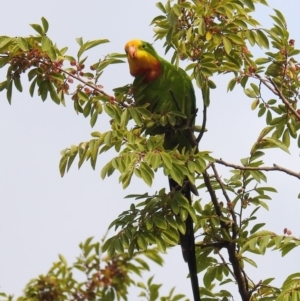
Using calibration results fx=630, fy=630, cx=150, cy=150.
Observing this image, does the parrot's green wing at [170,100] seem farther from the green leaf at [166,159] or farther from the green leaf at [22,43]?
the green leaf at [22,43]

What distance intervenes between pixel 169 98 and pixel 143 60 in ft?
1.20

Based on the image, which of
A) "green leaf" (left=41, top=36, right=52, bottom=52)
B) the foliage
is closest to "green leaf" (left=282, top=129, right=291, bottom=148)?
the foliage

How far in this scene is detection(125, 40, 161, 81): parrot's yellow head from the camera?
3904mm

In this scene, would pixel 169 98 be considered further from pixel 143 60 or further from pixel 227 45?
pixel 227 45

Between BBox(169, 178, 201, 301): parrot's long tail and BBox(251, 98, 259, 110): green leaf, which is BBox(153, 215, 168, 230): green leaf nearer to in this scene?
BBox(169, 178, 201, 301): parrot's long tail

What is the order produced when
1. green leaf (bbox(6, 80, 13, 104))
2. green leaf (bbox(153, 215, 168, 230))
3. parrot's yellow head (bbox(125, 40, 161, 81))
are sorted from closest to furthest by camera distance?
green leaf (bbox(153, 215, 168, 230)) < green leaf (bbox(6, 80, 13, 104)) < parrot's yellow head (bbox(125, 40, 161, 81))

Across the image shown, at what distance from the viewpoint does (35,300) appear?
3959 mm

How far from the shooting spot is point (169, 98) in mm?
3770

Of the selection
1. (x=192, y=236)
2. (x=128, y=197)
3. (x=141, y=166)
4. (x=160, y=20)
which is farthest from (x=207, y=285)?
(x=160, y=20)

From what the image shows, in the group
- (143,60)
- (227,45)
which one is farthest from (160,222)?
(143,60)

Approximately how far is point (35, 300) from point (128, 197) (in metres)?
1.21

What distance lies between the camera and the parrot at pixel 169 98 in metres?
3.42

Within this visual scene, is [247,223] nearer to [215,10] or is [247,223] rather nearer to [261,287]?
[261,287]

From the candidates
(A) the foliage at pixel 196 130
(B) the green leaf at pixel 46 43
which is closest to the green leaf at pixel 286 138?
(A) the foliage at pixel 196 130
